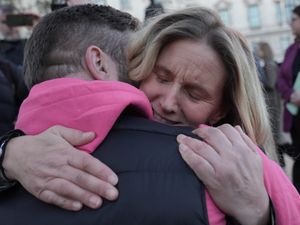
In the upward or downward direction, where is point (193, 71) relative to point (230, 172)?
upward

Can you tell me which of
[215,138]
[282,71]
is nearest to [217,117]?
[215,138]

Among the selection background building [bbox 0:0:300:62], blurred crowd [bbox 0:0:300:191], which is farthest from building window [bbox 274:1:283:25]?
blurred crowd [bbox 0:0:300:191]

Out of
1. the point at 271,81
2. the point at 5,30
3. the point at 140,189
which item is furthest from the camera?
the point at 271,81

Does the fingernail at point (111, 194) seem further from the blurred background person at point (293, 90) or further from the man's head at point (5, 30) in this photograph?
the man's head at point (5, 30)

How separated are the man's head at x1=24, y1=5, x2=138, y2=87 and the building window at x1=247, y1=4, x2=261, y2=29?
39.9 meters

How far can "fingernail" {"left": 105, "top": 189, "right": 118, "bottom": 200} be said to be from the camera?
1.18 meters

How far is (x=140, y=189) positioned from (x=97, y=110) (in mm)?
230

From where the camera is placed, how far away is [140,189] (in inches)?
46.5

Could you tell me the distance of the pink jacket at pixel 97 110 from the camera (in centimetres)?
126

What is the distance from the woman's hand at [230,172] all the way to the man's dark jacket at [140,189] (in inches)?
1.1

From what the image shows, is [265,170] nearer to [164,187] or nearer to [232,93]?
[164,187]

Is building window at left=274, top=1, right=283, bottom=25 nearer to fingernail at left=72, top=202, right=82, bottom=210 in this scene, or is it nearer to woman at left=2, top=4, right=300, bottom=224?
woman at left=2, top=4, right=300, bottom=224

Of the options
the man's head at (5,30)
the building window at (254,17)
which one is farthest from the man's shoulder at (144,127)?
the building window at (254,17)

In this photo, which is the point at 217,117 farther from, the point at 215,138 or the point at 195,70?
the point at 215,138
